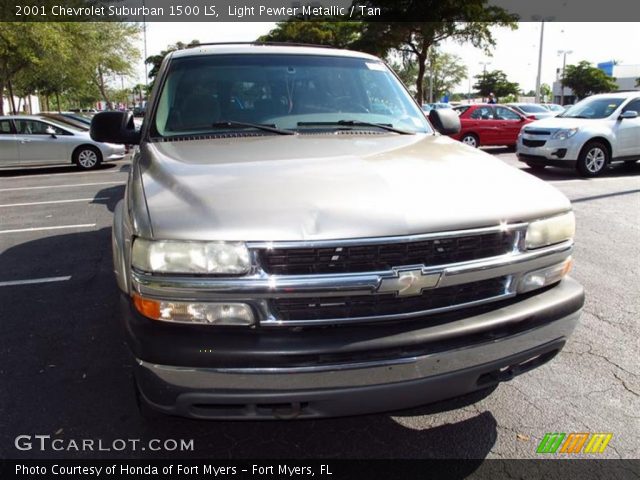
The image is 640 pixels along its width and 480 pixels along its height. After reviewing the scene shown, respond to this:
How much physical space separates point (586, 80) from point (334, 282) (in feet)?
250

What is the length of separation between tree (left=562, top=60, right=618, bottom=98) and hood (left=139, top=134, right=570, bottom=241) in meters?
74.4

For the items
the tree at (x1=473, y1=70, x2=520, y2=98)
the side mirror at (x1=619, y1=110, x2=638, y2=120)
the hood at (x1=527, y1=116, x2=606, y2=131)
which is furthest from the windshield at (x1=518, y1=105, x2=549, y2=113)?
the tree at (x1=473, y1=70, x2=520, y2=98)

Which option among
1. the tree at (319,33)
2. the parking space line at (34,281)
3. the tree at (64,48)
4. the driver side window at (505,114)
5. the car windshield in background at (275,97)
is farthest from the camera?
the tree at (319,33)

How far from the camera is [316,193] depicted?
2127 mm

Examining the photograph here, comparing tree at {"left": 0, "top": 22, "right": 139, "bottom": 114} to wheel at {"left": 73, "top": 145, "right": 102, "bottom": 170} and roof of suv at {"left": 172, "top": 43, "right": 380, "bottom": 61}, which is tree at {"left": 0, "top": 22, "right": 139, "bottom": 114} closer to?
wheel at {"left": 73, "top": 145, "right": 102, "bottom": 170}

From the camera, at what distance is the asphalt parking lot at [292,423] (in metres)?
2.62

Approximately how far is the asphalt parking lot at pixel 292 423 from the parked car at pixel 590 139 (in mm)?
6200

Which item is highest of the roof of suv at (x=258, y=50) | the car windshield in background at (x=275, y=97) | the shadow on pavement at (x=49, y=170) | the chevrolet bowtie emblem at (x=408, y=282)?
the roof of suv at (x=258, y=50)

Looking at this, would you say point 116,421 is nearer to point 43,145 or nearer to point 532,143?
point 532,143

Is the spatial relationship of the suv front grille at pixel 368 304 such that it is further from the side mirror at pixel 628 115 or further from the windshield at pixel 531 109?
the windshield at pixel 531 109

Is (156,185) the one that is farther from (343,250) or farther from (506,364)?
(506,364)

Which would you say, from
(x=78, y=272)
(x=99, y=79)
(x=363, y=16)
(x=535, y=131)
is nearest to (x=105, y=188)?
(x=78, y=272)

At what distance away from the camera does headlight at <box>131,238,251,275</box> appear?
6.34 feet

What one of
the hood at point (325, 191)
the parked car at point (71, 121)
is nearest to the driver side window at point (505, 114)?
the parked car at point (71, 121)
